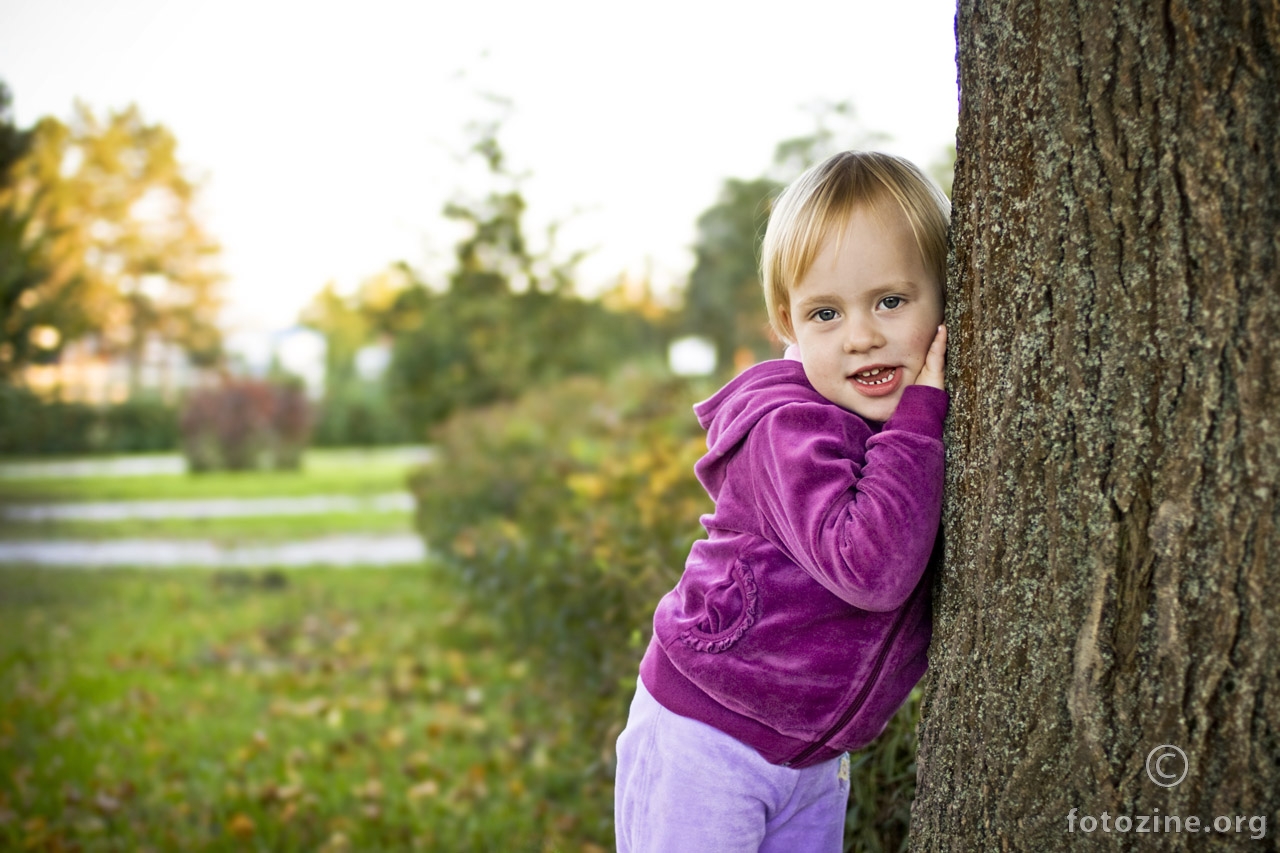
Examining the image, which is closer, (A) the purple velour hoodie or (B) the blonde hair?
(A) the purple velour hoodie

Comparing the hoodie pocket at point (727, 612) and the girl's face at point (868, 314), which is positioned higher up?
the girl's face at point (868, 314)

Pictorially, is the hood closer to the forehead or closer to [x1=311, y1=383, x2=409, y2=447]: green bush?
the forehead

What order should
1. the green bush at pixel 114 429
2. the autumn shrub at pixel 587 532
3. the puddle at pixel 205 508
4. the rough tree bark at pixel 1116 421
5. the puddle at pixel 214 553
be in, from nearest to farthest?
1. the rough tree bark at pixel 1116 421
2. the autumn shrub at pixel 587 532
3. the puddle at pixel 214 553
4. the puddle at pixel 205 508
5. the green bush at pixel 114 429

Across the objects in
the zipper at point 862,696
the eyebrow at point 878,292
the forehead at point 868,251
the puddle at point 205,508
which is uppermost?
the forehead at point 868,251

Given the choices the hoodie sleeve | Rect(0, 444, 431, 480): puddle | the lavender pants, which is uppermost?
the hoodie sleeve

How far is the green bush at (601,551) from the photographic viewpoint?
2370 mm

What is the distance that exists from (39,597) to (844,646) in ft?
29.9

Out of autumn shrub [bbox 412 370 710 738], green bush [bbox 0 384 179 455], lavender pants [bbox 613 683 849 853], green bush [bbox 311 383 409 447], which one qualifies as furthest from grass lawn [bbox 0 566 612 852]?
green bush [bbox 311 383 409 447]

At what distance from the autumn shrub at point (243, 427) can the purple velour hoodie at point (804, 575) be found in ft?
71.1

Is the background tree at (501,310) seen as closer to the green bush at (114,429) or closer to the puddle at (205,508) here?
the puddle at (205,508)

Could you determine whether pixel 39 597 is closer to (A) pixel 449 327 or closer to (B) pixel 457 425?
(B) pixel 457 425

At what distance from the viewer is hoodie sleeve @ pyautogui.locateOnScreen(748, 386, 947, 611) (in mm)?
1523

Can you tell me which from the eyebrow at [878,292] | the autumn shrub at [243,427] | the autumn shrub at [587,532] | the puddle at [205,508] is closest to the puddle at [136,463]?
A: the autumn shrub at [243,427]

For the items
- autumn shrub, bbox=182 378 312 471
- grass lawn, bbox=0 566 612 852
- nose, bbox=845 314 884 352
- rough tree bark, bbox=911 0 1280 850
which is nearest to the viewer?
rough tree bark, bbox=911 0 1280 850
